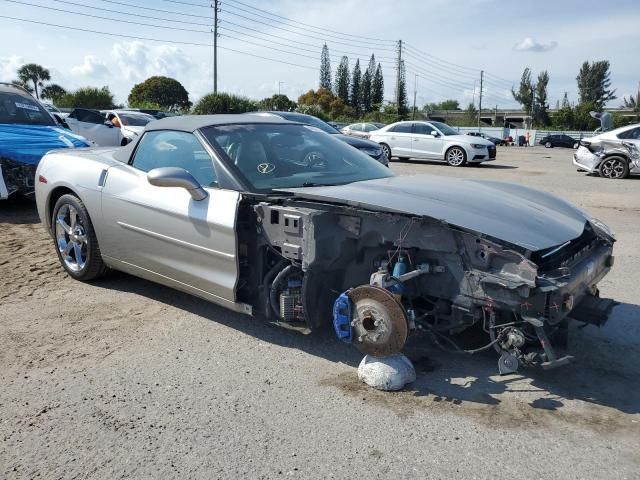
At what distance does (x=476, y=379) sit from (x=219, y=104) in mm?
37353

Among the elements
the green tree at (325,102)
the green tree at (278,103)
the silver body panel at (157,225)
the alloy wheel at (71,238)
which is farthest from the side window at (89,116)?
the green tree at (325,102)

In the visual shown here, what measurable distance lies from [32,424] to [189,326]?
1.40m


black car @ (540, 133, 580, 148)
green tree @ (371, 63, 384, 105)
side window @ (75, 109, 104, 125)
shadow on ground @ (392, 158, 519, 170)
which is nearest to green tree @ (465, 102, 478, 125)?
green tree @ (371, 63, 384, 105)

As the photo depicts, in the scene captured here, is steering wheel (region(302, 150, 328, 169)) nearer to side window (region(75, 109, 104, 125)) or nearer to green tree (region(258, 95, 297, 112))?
side window (region(75, 109, 104, 125))

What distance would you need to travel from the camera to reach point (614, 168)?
1450cm

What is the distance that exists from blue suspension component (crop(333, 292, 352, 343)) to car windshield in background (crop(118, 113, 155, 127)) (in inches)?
563

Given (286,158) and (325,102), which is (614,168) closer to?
(286,158)

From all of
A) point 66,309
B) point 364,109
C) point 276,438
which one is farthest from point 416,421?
point 364,109

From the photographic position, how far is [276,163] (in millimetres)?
4133

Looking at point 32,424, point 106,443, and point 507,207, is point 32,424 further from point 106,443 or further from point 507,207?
point 507,207

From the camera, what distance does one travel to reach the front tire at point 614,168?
46.9 ft

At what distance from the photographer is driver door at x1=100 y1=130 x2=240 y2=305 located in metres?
3.73

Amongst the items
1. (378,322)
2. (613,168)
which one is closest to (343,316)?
(378,322)

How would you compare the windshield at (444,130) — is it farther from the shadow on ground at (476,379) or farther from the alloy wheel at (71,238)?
the shadow on ground at (476,379)
